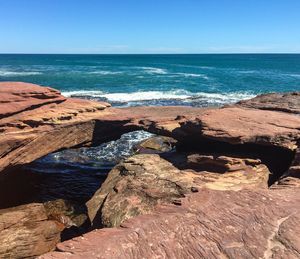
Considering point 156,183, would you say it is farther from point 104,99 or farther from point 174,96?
point 174,96

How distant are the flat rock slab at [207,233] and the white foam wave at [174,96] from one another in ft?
87.6

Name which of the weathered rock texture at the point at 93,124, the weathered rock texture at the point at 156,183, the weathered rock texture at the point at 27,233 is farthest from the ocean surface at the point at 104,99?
the weathered rock texture at the point at 156,183

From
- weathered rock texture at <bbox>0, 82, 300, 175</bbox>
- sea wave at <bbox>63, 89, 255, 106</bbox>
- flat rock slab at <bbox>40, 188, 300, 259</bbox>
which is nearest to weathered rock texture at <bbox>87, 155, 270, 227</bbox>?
weathered rock texture at <bbox>0, 82, 300, 175</bbox>

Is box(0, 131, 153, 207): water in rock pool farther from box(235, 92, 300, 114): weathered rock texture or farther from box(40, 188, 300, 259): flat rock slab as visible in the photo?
box(40, 188, 300, 259): flat rock slab

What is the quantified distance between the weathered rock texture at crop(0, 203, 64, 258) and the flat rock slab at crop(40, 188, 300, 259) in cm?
395

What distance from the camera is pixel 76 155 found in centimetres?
1911

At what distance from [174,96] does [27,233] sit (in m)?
28.7

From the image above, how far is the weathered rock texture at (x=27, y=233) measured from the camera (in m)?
10.3

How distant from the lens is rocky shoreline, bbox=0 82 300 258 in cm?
675

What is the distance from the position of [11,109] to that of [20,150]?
1277 millimetres

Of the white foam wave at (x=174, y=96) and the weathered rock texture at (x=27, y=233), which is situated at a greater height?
the weathered rock texture at (x=27, y=233)

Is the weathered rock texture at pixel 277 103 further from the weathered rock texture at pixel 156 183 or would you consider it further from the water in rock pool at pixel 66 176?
the water in rock pool at pixel 66 176

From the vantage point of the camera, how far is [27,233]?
1079 centimetres

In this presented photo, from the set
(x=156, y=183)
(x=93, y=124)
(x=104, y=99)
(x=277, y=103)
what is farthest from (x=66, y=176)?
(x=104, y=99)
